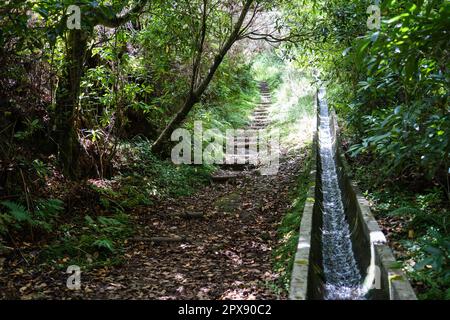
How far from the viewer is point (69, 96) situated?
8.34 metres

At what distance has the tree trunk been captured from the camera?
8.25 meters

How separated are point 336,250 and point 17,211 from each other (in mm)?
5351

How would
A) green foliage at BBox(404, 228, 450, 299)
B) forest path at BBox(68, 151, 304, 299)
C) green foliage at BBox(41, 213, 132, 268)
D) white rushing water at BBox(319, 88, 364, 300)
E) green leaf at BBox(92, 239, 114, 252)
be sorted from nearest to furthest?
green foliage at BBox(404, 228, 450, 299), forest path at BBox(68, 151, 304, 299), green foliage at BBox(41, 213, 132, 268), white rushing water at BBox(319, 88, 364, 300), green leaf at BBox(92, 239, 114, 252)

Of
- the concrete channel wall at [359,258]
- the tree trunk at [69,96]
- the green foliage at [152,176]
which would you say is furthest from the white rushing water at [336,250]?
the tree trunk at [69,96]

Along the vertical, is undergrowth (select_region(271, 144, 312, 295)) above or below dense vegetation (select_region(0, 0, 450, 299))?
below

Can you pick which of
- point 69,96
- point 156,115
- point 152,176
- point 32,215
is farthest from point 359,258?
point 156,115

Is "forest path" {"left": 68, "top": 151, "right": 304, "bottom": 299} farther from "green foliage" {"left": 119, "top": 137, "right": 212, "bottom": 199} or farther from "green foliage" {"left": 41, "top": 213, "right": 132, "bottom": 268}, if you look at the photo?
"green foliage" {"left": 119, "top": 137, "right": 212, "bottom": 199}

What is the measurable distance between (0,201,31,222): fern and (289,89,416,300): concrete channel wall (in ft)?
12.7

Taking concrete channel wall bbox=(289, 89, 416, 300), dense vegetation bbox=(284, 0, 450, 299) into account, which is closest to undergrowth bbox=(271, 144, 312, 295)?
concrete channel wall bbox=(289, 89, 416, 300)

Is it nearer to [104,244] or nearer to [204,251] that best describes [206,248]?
[204,251]

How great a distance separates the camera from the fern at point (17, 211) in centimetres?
603

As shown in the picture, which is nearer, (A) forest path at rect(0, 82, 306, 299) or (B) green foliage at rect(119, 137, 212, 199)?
(A) forest path at rect(0, 82, 306, 299)

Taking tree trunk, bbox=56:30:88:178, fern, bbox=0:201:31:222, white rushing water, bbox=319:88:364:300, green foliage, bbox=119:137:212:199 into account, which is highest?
tree trunk, bbox=56:30:88:178

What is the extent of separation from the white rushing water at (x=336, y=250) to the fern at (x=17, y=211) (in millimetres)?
4450
